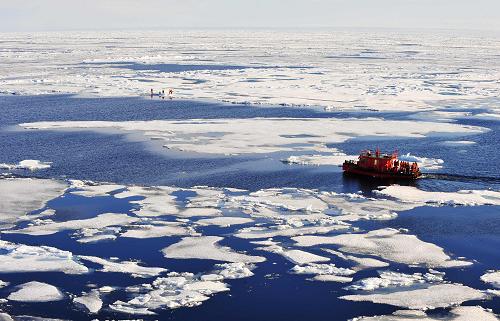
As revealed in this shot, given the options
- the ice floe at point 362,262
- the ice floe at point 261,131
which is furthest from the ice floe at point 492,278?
the ice floe at point 261,131

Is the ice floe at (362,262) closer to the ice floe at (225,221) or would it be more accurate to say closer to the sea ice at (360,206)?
the sea ice at (360,206)

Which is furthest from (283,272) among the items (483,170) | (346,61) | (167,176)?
(346,61)

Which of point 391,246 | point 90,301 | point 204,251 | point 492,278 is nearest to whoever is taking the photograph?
point 90,301

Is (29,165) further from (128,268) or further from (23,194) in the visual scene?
(128,268)

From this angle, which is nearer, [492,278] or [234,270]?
[492,278]

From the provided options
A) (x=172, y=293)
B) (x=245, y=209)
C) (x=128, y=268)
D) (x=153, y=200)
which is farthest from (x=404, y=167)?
(x=172, y=293)

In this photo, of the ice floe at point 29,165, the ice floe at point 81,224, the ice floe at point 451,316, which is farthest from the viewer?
the ice floe at point 29,165

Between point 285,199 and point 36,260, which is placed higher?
point 285,199
